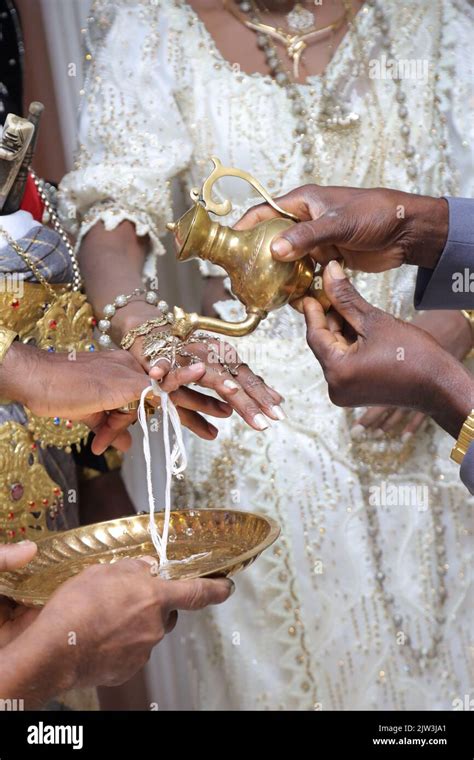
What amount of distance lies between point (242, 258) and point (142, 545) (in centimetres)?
36

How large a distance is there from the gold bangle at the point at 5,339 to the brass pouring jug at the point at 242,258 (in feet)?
0.78

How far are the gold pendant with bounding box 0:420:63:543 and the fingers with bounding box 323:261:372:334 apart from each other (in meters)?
0.47

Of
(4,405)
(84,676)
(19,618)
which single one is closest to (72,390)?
(4,405)

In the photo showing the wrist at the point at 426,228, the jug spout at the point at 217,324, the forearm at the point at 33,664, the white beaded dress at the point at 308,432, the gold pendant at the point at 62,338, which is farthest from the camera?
the white beaded dress at the point at 308,432

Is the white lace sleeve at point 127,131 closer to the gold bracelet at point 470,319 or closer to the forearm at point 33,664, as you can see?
the gold bracelet at point 470,319

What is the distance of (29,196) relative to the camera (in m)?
1.54

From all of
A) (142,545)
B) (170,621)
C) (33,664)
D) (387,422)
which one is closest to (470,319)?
(387,422)

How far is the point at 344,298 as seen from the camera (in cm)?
122

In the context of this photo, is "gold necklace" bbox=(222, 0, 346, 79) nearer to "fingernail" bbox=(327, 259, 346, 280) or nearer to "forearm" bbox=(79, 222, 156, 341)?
"forearm" bbox=(79, 222, 156, 341)

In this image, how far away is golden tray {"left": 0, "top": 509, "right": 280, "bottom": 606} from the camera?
3.73 feet

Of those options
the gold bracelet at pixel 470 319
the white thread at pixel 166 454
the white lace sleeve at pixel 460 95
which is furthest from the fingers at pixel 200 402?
the white lace sleeve at pixel 460 95

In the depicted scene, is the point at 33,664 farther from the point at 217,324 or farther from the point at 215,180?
the point at 215,180

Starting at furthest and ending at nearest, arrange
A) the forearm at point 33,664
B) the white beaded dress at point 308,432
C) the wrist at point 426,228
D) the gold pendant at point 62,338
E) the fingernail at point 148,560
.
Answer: the white beaded dress at point 308,432, the gold pendant at point 62,338, the wrist at point 426,228, the fingernail at point 148,560, the forearm at point 33,664

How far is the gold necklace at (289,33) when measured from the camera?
66.9 inches
